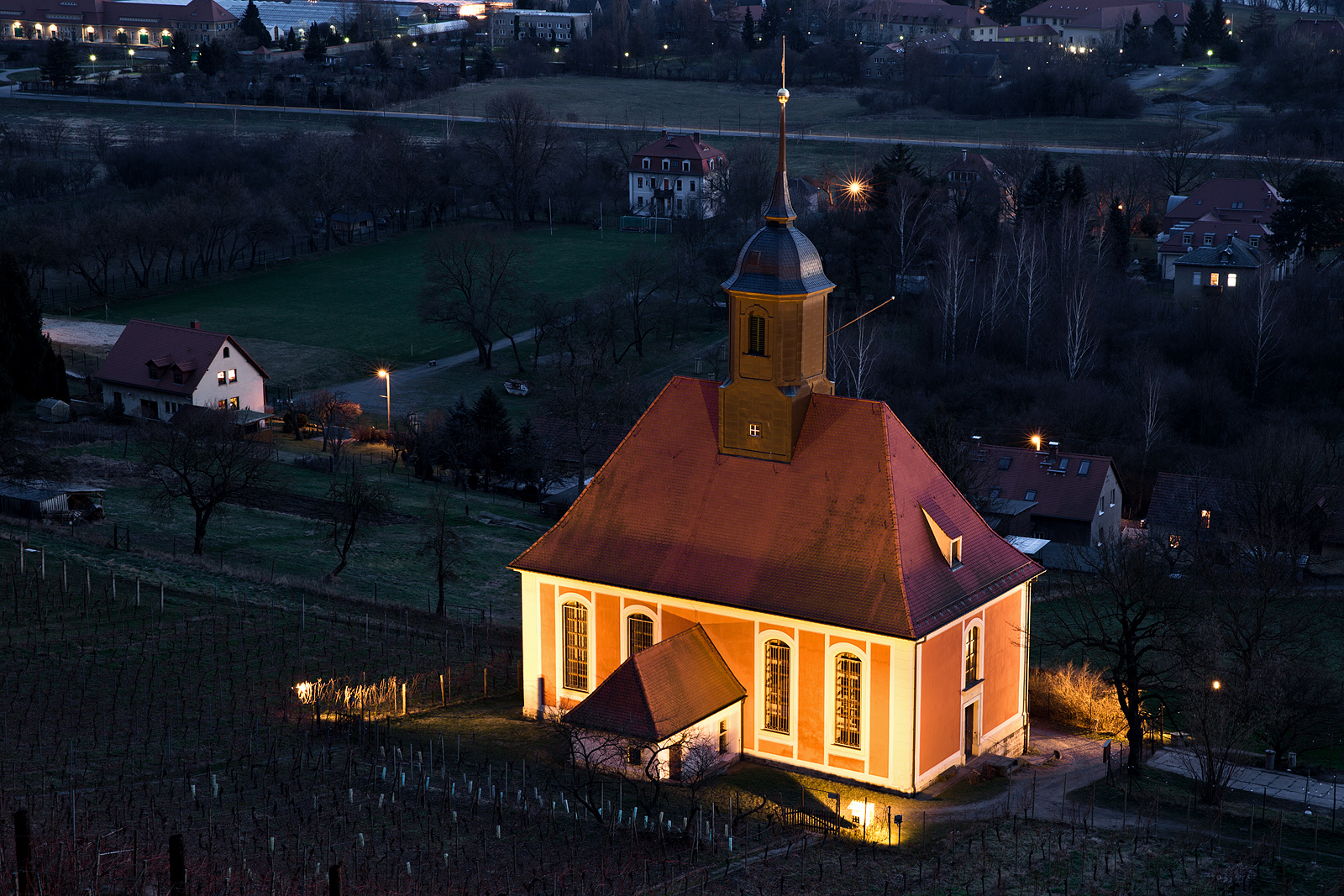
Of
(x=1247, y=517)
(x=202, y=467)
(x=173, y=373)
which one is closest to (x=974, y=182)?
(x=1247, y=517)

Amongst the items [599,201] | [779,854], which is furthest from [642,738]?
[599,201]

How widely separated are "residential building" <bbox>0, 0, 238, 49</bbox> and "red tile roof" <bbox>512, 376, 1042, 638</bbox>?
565 ft

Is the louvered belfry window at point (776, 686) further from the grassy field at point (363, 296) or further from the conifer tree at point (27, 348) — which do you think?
the grassy field at point (363, 296)

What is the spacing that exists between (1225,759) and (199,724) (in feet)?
77.7

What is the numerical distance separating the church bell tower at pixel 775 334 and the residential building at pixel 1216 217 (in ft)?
219

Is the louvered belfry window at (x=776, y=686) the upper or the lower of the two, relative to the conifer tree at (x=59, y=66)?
lower

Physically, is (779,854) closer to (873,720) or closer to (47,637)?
(873,720)

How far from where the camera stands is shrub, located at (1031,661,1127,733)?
41469 millimetres

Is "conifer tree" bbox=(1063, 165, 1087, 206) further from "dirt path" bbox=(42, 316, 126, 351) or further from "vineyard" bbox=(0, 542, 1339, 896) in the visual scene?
"vineyard" bbox=(0, 542, 1339, 896)

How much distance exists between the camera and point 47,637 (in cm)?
4316

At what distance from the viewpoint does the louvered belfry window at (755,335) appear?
38875mm

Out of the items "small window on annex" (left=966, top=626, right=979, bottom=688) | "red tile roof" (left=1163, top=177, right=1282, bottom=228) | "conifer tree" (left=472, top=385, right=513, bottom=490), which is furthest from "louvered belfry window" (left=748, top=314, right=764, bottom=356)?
"red tile roof" (left=1163, top=177, right=1282, bottom=228)

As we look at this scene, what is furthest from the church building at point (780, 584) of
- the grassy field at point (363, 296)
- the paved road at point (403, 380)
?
the grassy field at point (363, 296)

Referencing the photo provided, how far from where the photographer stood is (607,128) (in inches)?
6107
